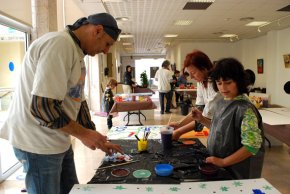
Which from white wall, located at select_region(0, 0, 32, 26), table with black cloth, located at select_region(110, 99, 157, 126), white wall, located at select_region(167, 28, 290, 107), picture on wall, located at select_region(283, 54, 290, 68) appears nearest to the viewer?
white wall, located at select_region(0, 0, 32, 26)

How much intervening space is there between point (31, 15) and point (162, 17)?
156 inches

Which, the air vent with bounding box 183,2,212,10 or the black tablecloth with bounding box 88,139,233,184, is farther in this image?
the air vent with bounding box 183,2,212,10

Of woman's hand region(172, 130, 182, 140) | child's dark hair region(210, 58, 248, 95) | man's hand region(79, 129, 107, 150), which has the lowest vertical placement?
woman's hand region(172, 130, 182, 140)

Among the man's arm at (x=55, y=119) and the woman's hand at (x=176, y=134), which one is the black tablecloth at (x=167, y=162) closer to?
the woman's hand at (x=176, y=134)

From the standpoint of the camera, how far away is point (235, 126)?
1354 mm

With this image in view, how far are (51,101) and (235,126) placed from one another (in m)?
0.93

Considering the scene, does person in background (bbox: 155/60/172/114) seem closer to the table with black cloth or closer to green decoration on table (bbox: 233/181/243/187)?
the table with black cloth

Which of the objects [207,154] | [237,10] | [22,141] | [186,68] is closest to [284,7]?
[237,10]

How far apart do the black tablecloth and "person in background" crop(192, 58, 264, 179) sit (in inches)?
4.0

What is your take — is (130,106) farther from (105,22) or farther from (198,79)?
(105,22)

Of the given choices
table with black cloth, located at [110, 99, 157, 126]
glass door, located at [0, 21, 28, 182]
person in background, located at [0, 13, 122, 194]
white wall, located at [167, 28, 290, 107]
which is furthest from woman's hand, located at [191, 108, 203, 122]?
white wall, located at [167, 28, 290, 107]

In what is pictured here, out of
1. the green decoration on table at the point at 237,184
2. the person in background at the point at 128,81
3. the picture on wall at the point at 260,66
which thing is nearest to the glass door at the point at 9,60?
the green decoration on table at the point at 237,184

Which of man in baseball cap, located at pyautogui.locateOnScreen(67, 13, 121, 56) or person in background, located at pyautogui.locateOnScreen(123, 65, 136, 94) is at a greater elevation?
man in baseball cap, located at pyautogui.locateOnScreen(67, 13, 121, 56)

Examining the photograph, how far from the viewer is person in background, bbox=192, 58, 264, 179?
1285 millimetres
